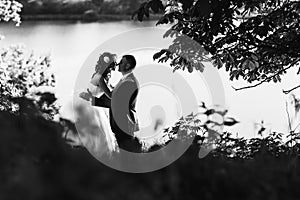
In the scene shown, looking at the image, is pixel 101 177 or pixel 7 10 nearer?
pixel 101 177

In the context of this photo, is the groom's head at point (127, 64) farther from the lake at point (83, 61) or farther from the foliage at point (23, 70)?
the foliage at point (23, 70)

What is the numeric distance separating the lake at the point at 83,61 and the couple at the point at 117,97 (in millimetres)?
350

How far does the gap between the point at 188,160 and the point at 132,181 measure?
0.33m

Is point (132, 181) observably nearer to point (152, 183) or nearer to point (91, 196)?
point (152, 183)

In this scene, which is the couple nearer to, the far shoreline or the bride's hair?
the bride's hair

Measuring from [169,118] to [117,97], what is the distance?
290cm

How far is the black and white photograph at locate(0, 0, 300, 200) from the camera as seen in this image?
6.17 feet

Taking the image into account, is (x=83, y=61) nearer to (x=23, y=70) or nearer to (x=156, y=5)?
(x=23, y=70)

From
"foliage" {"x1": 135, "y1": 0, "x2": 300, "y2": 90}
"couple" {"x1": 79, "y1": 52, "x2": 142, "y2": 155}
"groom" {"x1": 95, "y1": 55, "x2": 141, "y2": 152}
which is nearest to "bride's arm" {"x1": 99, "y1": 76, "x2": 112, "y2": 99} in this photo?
"couple" {"x1": 79, "y1": 52, "x2": 142, "y2": 155}

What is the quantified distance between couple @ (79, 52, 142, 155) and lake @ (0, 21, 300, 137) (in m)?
0.35

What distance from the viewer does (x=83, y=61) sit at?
63.9 ft

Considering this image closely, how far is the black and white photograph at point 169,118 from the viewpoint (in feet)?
6.17

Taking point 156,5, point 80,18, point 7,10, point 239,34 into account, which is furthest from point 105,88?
point 80,18

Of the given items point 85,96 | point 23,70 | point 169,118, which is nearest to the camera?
point 85,96
